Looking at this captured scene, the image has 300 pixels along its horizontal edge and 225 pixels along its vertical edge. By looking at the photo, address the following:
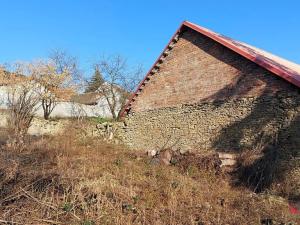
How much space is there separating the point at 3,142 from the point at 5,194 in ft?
26.6

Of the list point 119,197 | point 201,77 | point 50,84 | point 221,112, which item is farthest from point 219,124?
point 50,84

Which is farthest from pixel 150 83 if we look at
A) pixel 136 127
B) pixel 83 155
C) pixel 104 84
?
pixel 104 84

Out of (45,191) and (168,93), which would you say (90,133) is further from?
(45,191)

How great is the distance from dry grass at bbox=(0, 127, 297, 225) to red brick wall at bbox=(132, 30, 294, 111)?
411cm

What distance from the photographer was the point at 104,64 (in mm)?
34500

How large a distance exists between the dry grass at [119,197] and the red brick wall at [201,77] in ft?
13.5

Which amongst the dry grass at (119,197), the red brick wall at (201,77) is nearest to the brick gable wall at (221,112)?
the red brick wall at (201,77)

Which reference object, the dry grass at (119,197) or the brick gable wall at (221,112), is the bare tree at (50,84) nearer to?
the brick gable wall at (221,112)

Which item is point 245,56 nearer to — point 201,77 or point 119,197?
point 201,77

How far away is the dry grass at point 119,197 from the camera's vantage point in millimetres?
6410

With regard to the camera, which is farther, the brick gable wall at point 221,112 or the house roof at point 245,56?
the house roof at point 245,56

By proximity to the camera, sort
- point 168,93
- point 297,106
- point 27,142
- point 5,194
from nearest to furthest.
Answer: point 5,194 → point 297,106 → point 27,142 → point 168,93

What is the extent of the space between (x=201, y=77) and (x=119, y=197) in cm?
902

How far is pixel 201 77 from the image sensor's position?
605 inches
